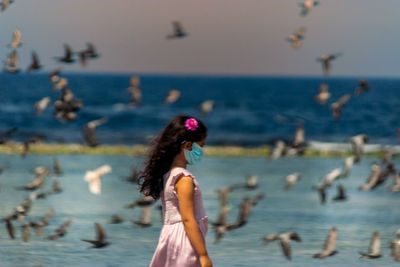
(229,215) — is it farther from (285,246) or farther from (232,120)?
(232,120)

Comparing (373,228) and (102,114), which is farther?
(102,114)

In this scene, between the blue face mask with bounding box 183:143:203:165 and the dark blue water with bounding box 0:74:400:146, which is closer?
the blue face mask with bounding box 183:143:203:165

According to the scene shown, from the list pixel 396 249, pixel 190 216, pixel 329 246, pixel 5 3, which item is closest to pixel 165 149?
pixel 190 216

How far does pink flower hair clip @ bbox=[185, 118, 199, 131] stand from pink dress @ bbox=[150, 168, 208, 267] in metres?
0.32

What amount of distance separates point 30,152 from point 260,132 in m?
36.5

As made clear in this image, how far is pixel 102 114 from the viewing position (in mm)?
73000

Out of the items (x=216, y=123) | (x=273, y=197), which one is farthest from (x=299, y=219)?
(x=216, y=123)

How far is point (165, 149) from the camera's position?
6.34 metres

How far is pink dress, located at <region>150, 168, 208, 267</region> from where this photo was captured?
6262 millimetres

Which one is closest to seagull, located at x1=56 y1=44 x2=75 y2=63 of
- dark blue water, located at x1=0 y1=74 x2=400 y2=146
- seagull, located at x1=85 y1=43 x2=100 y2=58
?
seagull, located at x1=85 y1=43 x2=100 y2=58

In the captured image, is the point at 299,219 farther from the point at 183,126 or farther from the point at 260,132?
the point at 260,132

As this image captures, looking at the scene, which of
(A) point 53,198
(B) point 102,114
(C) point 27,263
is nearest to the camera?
(C) point 27,263

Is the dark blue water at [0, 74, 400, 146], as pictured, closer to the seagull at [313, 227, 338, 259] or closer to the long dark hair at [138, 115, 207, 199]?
the seagull at [313, 227, 338, 259]

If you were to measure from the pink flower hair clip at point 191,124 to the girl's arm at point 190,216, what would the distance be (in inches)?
14.9
